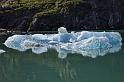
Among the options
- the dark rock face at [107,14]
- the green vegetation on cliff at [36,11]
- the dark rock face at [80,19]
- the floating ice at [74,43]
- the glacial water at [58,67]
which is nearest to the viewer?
the glacial water at [58,67]

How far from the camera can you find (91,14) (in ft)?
207

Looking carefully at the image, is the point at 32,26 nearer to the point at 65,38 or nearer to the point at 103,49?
the point at 65,38

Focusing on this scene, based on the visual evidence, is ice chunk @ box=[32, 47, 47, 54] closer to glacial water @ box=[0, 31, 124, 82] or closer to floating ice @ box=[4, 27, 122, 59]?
floating ice @ box=[4, 27, 122, 59]

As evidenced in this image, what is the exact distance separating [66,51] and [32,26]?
2844cm

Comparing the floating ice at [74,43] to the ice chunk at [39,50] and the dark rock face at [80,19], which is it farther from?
the dark rock face at [80,19]

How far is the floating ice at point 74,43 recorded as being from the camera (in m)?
33.2

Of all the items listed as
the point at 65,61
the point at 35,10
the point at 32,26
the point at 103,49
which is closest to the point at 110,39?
the point at 103,49

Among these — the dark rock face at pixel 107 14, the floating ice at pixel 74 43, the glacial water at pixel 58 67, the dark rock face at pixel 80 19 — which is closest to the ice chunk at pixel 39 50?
the floating ice at pixel 74 43

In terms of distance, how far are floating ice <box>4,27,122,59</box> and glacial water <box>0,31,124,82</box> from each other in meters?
0.47

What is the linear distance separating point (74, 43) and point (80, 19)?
27892 mm

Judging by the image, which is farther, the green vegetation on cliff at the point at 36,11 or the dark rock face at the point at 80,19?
the green vegetation on cliff at the point at 36,11

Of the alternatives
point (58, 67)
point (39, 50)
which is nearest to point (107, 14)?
point (39, 50)

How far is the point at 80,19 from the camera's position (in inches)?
2463

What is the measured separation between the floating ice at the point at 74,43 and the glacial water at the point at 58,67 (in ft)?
1.53
